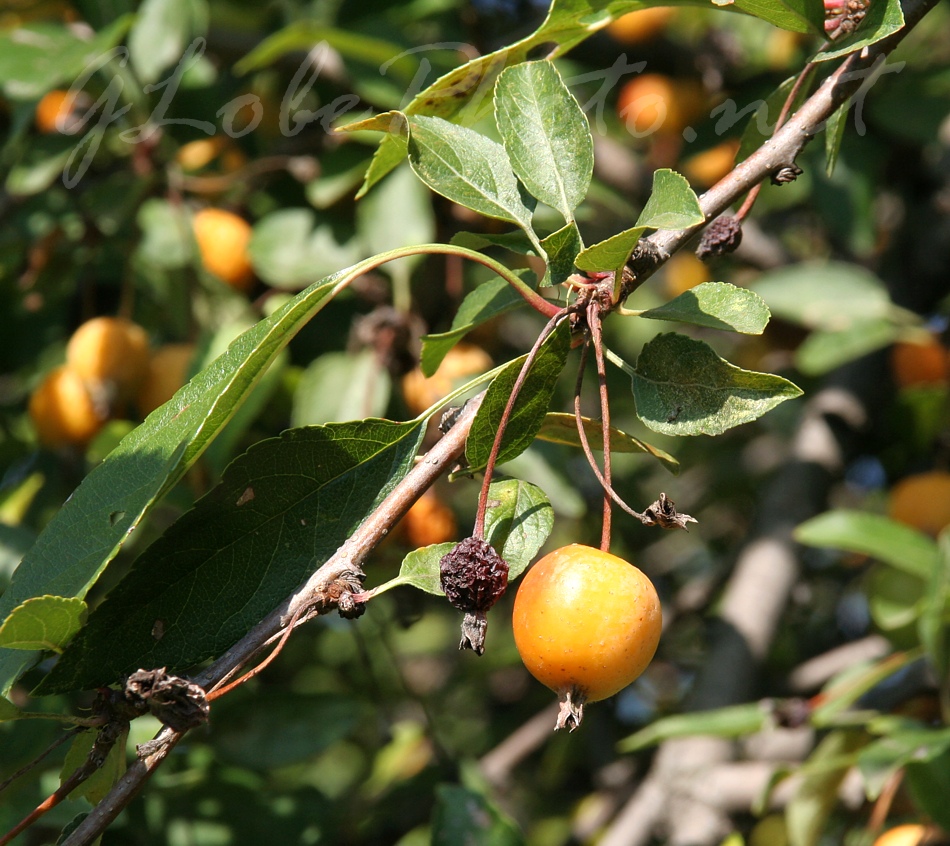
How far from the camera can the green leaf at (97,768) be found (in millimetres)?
743

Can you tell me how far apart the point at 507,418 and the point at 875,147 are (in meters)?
1.58

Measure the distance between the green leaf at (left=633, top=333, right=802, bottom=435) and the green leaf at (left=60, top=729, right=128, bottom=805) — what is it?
0.46 metres

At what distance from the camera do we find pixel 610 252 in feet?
2.35

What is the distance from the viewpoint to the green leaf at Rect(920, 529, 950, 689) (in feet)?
4.34

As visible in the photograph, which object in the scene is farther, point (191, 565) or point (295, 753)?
point (295, 753)

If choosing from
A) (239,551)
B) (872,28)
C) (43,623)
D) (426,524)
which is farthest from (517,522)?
(426,524)

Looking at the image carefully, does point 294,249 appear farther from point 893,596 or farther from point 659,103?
point 893,596

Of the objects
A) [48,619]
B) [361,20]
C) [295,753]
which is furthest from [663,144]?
[48,619]

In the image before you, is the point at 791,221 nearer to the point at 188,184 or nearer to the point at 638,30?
the point at 638,30

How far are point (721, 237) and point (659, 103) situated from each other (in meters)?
1.37

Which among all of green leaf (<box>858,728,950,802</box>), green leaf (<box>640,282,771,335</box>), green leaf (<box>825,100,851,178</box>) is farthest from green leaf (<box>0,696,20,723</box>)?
green leaf (<box>858,728,950,802</box>)

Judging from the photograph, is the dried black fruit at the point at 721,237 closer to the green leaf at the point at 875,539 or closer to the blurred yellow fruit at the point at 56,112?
the green leaf at the point at 875,539

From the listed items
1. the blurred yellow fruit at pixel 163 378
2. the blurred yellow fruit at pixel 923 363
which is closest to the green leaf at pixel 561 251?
the blurred yellow fruit at pixel 163 378

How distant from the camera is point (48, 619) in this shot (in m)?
0.69
